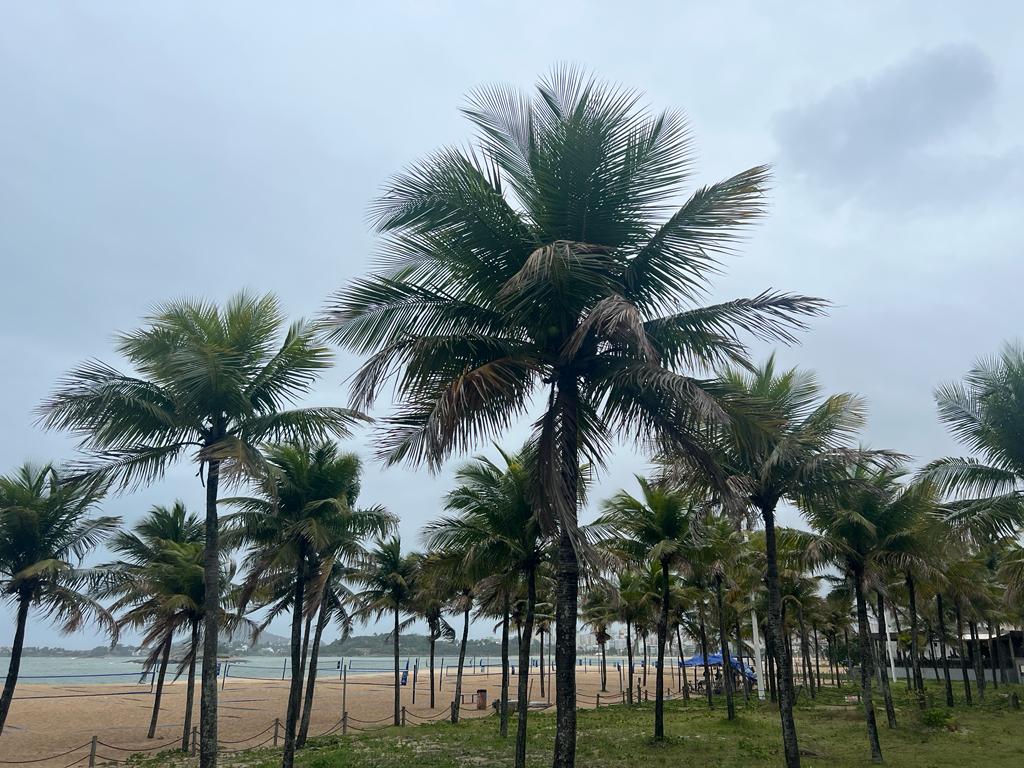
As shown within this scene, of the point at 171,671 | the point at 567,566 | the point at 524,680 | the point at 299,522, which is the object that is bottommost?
the point at 171,671

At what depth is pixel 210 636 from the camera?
11.4m

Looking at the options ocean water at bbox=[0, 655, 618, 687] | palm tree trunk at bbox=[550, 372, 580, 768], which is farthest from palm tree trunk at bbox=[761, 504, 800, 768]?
ocean water at bbox=[0, 655, 618, 687]

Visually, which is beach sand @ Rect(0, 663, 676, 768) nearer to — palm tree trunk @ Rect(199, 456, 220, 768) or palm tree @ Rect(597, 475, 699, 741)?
palm tree trunk @ Rect(199, 456, 220, 768)

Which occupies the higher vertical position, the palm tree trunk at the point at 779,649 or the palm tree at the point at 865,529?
the palm tree at the point at 865,529

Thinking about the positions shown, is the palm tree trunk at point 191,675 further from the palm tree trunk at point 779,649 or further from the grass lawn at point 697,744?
the palm tree trunk at point 779,649

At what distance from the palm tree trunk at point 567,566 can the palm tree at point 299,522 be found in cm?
810

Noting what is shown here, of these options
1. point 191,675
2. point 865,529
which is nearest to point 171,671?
point 191,675

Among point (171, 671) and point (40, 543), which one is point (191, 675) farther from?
point (171, 671)

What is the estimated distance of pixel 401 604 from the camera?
29.0 metres

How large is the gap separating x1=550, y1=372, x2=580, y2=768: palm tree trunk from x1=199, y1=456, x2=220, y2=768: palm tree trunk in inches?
223

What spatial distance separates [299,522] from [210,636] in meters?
4.18

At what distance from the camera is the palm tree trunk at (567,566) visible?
757 centimetres

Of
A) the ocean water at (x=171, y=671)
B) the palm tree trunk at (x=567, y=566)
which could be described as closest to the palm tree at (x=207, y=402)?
the palm tree trunk at (x=567, y=566)

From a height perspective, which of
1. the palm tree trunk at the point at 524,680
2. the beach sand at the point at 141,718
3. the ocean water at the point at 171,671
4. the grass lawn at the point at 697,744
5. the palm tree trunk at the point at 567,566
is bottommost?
the ocean water at the point at 171,671
